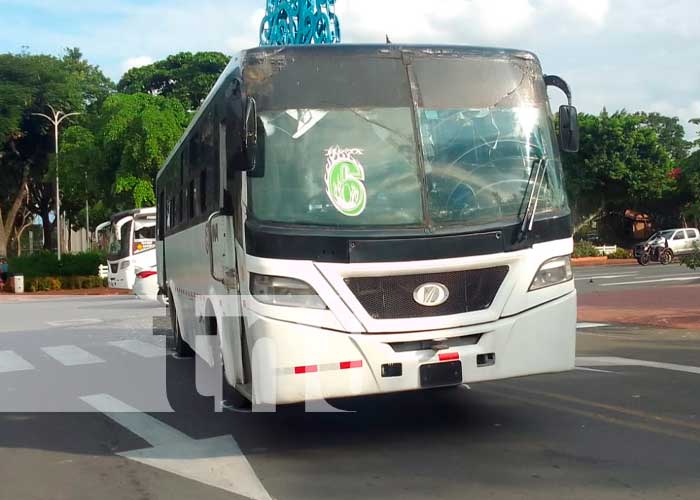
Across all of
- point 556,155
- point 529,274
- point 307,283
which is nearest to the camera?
point 307,283

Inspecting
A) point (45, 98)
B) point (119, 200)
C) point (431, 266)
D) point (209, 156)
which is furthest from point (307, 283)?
point (45, 98)

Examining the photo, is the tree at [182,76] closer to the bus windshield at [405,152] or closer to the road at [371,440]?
the road at [371,440]

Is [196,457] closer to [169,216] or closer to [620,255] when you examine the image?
[169,216]

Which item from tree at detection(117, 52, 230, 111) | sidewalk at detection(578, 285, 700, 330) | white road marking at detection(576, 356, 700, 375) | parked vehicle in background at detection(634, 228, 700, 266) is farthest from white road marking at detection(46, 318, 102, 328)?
tree at detection(117, 52, 230, 111)

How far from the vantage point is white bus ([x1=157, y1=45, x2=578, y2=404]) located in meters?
5.98

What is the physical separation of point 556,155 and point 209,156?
3.21 meters

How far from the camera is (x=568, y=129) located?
7.10 m

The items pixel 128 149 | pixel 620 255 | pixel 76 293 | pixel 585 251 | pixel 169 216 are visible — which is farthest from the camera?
pixel 620 255

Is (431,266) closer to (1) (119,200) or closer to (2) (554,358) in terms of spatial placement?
(2) (554,358)

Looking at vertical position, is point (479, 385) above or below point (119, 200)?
below

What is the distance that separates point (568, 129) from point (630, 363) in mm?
4699

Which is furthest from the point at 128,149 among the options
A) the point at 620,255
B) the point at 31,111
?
the point at 620,255

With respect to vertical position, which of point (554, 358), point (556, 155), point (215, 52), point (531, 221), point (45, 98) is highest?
point (215, 52)

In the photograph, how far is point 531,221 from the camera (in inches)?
251
